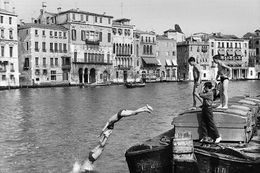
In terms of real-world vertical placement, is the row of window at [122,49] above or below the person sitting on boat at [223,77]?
above

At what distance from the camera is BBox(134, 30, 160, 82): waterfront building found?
82.1 meters

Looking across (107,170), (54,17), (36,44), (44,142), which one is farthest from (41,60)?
(107,170)

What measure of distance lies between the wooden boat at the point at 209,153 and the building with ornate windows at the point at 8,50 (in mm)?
53572

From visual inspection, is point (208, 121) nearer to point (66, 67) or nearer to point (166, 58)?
point (66, 67)

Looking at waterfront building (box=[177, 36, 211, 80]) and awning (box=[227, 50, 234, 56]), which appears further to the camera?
awning (box=[227, 50, 234, 56])

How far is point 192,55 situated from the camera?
92750 mm

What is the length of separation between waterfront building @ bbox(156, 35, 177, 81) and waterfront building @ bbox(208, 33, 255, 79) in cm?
1072

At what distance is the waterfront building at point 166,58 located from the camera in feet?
288

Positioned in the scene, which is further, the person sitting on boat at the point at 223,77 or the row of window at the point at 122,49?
the row of window at the point at 122,49

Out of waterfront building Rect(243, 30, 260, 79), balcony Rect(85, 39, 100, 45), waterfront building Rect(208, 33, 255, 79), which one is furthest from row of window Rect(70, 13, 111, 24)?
waterfront building Rect(243, 30, 260, 79)

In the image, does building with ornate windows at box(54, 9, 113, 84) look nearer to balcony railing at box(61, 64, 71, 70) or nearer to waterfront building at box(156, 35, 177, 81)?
balcony railing at box(61, 64, 71, 70)

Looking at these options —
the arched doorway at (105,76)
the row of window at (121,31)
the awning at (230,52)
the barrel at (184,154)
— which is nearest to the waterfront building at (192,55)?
the awning at (230,52)

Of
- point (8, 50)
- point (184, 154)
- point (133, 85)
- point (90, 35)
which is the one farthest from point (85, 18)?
point (184, 154)

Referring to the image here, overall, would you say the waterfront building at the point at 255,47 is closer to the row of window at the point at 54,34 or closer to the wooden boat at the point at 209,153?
the row of window at the point at 54,34
